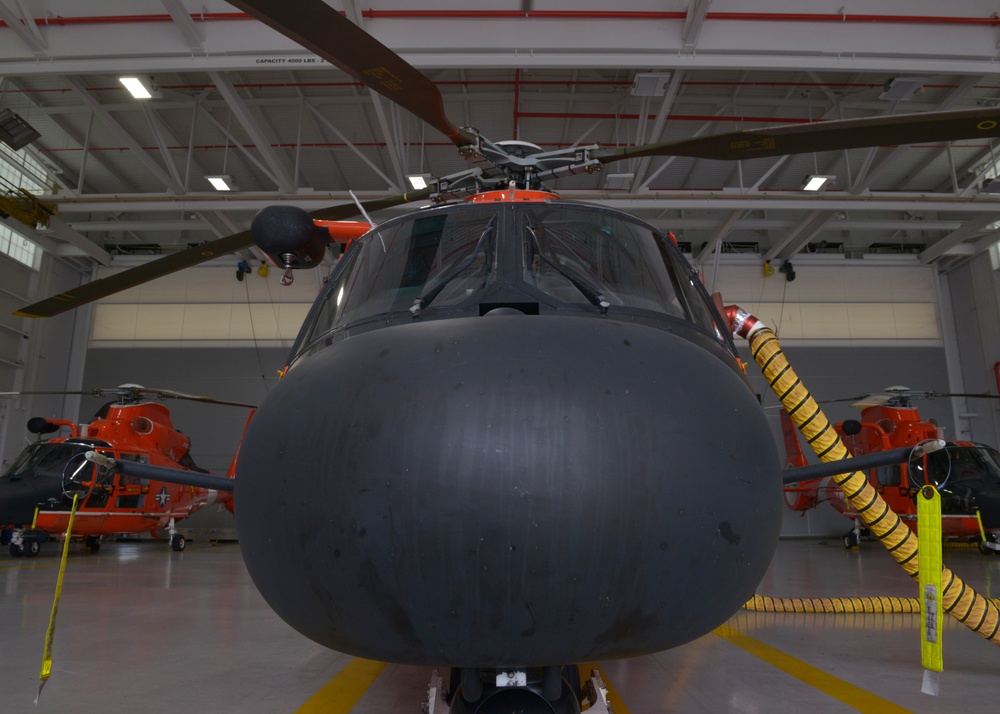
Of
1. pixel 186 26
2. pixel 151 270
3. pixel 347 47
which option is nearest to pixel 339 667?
pixel 151 270

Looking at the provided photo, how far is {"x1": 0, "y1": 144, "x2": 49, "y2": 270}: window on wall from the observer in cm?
1535

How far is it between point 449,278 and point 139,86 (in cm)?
1112

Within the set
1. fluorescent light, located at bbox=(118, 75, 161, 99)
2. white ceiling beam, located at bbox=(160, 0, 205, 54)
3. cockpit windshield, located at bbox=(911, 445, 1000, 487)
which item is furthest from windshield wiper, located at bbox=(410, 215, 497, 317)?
cockpit windshield, located at bbox=(911, 445, 1000, 487)

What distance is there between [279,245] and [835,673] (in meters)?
3.26

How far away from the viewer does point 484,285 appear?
2137 mm

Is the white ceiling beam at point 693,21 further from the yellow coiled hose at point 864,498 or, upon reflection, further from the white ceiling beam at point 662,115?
the yellow coiled hose at point 864,498

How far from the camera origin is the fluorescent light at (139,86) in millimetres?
10797

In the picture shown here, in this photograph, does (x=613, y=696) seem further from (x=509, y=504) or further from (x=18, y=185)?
(x=18, y=185)

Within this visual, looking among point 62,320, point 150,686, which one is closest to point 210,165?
point 62,320

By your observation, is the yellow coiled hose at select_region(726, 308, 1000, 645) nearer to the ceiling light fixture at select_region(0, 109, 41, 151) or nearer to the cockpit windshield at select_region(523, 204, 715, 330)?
the cockpit windshield at select_region(523, 204, 715, 330)

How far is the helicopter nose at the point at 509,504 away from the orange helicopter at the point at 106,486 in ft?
27.6

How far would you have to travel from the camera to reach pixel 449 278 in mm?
2283

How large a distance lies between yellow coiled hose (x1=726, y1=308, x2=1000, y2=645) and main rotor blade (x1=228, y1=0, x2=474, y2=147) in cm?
218

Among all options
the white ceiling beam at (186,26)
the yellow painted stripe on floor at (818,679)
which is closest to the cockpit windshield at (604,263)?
the yellow painted stripe on floor at (818,679)
